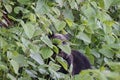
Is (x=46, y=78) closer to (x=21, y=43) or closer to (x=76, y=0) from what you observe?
(x=21, y=43)

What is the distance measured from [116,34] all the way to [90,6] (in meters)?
0.45

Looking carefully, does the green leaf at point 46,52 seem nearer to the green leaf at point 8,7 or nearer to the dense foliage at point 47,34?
the dense foliage at point 47,34

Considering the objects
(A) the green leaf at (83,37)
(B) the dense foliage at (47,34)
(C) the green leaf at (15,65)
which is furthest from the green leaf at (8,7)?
(C) the green leaf at (15,65)

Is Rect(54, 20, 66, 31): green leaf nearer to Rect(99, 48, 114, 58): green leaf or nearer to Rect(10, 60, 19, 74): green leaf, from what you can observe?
Rect(10, 60, 19, 74): green leaf

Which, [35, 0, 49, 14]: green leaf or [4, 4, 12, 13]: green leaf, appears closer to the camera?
[35, 0, 49, 14]: green leaf

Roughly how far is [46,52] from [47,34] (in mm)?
345

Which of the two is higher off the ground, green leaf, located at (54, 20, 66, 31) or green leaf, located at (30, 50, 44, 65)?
green leaf, located at (54, 20, 66, 31)

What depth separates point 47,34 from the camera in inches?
80.9

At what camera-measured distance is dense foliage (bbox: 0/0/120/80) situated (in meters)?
1.68

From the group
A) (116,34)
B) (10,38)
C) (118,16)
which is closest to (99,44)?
(116,34)

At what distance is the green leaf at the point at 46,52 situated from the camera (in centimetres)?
170

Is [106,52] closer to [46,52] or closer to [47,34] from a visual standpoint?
[47,34]

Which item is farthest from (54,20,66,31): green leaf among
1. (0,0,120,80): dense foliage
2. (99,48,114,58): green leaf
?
(99,48,114,58): green leaf

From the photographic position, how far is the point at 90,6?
2.55 m
